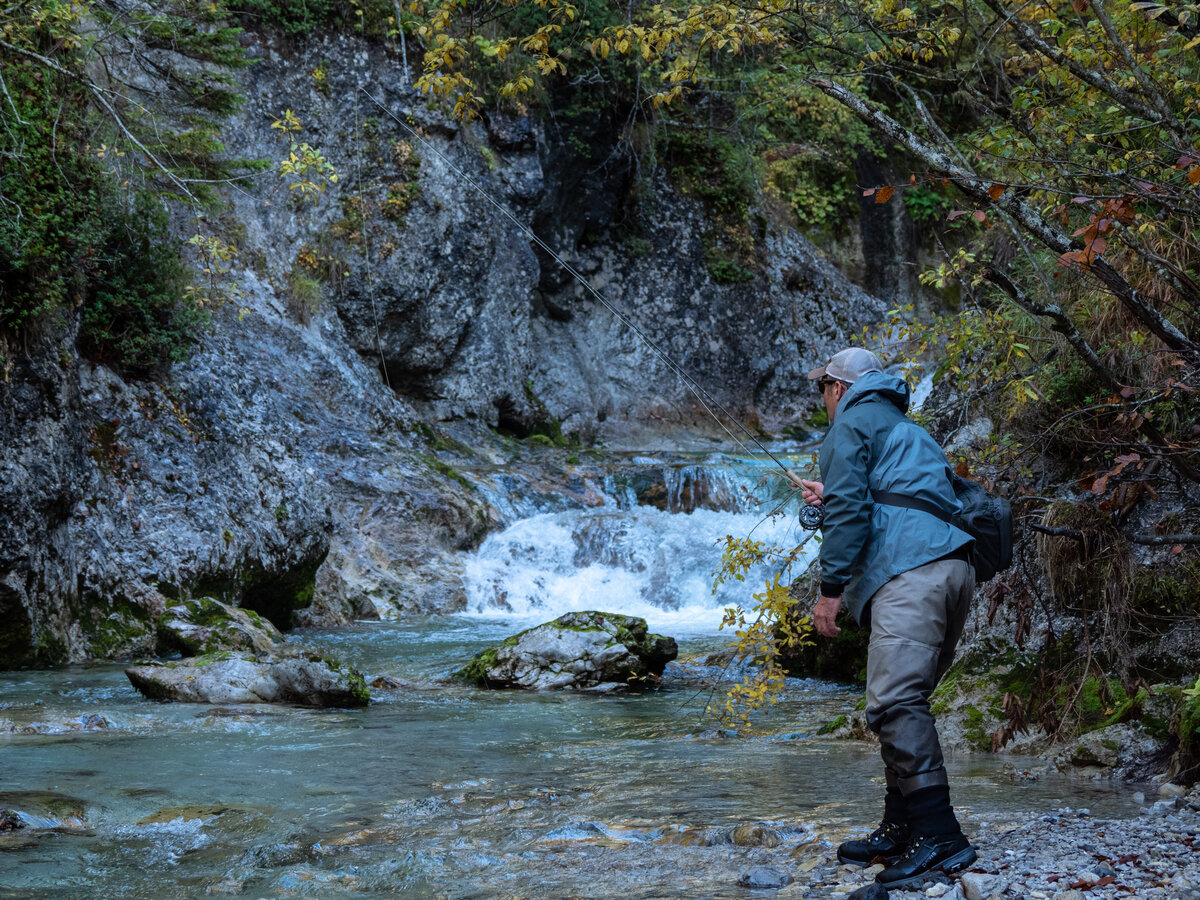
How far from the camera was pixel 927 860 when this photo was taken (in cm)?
311

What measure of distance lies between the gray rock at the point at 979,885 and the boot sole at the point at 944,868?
9 cm

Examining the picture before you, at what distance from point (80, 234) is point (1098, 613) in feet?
28.7

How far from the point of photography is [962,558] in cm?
341

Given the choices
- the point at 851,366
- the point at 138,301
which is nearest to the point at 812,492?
the point at 851,366

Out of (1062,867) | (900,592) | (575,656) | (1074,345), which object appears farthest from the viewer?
(575,656)

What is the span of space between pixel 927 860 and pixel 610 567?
35.6ft

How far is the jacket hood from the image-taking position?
360 cm

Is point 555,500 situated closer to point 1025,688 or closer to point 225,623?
point 225,623

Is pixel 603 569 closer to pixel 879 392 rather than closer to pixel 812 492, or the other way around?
pixel 812 492

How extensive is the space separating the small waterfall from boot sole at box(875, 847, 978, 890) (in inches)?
359

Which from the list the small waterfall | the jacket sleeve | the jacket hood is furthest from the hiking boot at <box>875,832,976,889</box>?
the small waterfall

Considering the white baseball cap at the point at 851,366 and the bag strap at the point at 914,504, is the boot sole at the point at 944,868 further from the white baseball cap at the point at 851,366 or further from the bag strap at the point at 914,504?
the white baseball cap at the point at 851,366

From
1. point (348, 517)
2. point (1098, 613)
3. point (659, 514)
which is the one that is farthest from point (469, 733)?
point (659, 514)

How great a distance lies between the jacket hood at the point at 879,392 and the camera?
3600 millimetres
